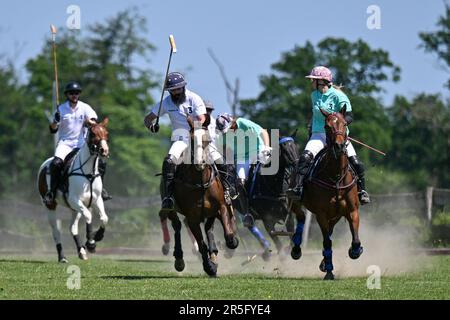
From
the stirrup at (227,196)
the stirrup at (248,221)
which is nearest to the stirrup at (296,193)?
the stirrup at (227,196)

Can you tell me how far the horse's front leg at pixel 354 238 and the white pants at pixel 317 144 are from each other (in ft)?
3.57

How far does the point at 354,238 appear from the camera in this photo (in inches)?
647

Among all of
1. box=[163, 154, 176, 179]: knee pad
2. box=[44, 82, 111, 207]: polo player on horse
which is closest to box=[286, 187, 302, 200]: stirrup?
box=[163, 154, 176, 179]: knee pad

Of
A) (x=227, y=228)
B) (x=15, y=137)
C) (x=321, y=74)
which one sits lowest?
(x=227, y=228)

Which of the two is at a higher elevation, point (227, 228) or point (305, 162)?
point (305, 162)

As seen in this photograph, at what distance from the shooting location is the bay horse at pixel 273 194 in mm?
20891

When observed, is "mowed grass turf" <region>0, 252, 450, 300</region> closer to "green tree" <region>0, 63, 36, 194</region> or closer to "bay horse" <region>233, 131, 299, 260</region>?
"bay horse" <region>233, 131, 299, 260</region>

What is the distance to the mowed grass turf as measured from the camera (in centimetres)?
1343

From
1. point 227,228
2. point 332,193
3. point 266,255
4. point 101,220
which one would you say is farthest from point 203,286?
point 101,220

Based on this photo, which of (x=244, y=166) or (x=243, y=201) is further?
(x=244, y=166)

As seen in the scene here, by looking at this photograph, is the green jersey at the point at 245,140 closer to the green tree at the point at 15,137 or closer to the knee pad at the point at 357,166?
the knee pad at the point at 357,166

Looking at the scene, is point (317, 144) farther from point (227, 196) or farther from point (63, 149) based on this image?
point (63, 149)

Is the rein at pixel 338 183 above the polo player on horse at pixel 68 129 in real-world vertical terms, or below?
below

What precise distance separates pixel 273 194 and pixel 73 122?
14.5 feet
